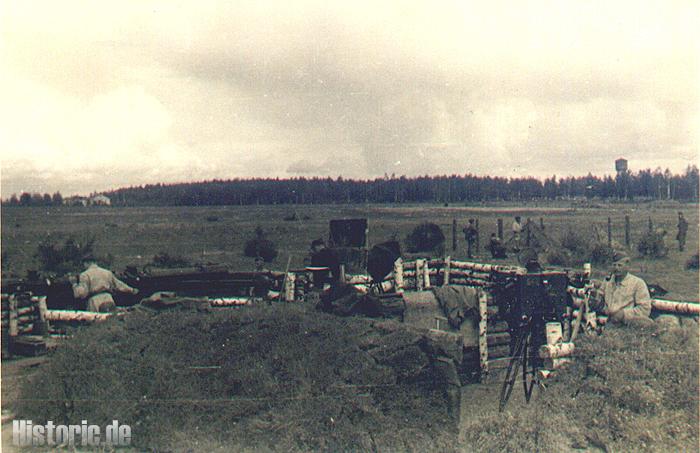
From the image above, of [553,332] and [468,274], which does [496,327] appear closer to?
[553,332]

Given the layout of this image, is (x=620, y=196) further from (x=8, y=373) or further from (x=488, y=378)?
(x=8, y=373)

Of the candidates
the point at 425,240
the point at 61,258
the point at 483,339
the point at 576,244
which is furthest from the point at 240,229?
the point at 483,339

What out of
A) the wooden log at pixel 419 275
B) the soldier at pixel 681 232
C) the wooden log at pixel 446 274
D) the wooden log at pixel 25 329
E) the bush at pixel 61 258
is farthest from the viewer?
the soldier at pixel 681 232

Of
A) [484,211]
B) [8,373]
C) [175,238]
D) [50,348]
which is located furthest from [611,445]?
[484,211]

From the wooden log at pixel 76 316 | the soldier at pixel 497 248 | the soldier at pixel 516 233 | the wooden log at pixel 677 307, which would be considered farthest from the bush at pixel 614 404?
the soldier at pixel 516 233

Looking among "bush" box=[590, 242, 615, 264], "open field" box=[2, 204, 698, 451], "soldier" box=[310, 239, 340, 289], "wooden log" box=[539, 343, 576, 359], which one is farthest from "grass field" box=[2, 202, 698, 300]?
"wooden log" box=[539, 343, 576, 359]

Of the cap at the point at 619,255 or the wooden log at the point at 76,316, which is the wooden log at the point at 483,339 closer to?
the cap at the point at 619,255
